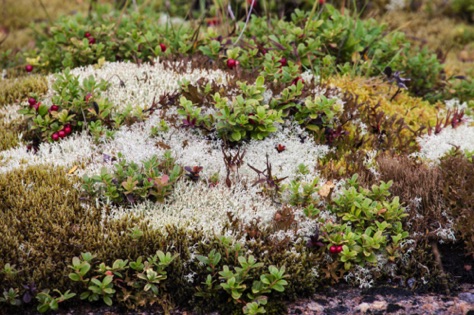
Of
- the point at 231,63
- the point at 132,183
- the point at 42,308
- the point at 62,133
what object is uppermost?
the point at 231,63

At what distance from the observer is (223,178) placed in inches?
188

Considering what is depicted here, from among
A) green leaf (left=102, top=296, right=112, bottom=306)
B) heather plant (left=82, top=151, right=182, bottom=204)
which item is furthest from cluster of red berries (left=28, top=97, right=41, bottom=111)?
green leaf (left=102, top=296, right=112, bottom=306)

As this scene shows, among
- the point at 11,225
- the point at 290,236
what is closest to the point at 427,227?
the point at 290,236

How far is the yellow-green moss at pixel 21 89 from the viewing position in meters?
6.11

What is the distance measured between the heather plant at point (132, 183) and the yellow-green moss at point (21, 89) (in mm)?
2132

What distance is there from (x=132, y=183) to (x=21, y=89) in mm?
2750

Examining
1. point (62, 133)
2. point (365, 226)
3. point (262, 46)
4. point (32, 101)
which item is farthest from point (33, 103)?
point (365, 226)

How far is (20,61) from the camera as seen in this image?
7.62 metres

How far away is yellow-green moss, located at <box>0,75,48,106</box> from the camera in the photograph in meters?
6.11

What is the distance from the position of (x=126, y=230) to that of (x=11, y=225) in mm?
924

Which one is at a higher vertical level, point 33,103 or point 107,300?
point 33,103

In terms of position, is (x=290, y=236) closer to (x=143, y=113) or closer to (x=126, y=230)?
(x=126, y=230)

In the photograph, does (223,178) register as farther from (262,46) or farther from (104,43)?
(104,43)

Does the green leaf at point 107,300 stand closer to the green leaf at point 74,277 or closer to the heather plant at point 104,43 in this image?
the green leaf at point 74,277
